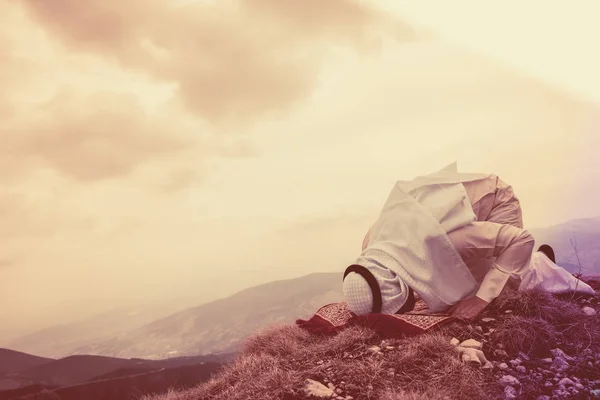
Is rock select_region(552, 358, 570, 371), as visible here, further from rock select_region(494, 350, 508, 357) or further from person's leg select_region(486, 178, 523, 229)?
person's leg select_region(486, 178, 523, 229)

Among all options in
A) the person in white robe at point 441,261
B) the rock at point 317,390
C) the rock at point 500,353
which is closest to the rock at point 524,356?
the rock at point 500,353

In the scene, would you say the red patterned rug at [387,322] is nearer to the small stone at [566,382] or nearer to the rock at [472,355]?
Result: the rock at [472,355]

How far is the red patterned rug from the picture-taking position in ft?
15.8

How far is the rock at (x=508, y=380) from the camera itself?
3.88 meters

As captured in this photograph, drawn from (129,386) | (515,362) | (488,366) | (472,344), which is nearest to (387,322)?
(472,344)

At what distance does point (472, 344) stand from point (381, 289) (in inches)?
43.2

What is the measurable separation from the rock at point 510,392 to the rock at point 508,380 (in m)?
0.09

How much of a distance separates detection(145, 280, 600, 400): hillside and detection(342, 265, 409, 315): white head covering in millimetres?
287

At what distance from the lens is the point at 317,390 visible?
3.81 metres

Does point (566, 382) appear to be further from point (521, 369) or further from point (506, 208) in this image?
point (506, 208)

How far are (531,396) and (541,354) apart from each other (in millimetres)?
947

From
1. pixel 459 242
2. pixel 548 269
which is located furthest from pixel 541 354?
pixel 548 269

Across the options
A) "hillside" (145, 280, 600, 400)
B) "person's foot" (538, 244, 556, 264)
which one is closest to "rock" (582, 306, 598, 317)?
"hillside" (145, 280, 600, 400)

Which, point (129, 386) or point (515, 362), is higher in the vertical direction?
point (129, 386)
